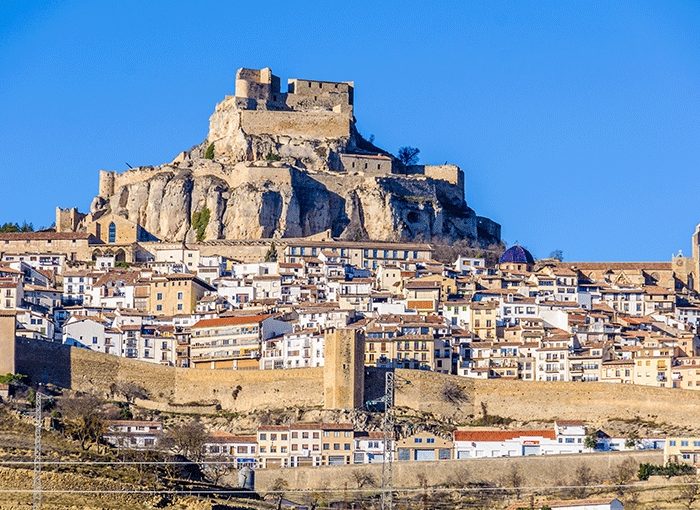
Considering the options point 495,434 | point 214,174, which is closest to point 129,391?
point 495,434

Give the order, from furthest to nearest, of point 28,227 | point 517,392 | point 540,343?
point 28,227
point 540,343
point 517,392

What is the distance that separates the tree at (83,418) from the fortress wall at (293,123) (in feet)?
89.6

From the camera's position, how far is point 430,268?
271ft

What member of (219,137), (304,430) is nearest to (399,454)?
(304,430)

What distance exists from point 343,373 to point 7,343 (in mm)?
10773

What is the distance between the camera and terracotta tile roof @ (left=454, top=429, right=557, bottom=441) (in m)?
63.6

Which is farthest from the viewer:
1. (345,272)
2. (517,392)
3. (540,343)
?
(345,272)

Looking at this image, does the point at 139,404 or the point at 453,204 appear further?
the point at 453,204

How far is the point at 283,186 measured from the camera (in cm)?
8662

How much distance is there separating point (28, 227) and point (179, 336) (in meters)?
20.0

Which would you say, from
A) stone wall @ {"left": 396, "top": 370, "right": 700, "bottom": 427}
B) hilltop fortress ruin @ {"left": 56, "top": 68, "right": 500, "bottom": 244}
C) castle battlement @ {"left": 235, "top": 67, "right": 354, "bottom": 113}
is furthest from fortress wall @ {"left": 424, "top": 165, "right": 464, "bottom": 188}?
stone wall @ {"left": 396, "top": 370, "right": 700, "bottom": 427}

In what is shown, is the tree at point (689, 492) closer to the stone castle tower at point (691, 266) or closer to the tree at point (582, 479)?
the tree at point (582, 479)

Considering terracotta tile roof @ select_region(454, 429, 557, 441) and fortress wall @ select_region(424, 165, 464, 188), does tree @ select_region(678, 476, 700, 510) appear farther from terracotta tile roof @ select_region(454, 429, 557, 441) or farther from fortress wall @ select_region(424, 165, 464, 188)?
fortress wall @ select_region(424, 165, 464, 188)

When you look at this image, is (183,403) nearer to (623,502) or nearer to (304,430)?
(304,430)
